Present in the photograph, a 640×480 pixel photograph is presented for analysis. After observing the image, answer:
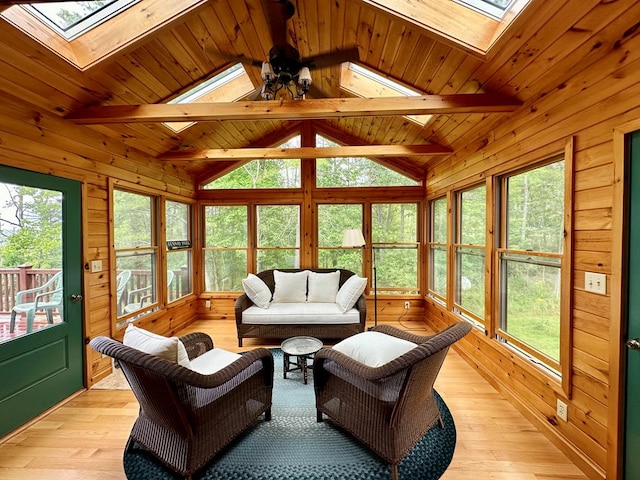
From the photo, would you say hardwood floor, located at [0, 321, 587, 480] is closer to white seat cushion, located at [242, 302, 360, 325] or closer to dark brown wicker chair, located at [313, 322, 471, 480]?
dark brown wicker chair, located at [313, 322, 471, 480]

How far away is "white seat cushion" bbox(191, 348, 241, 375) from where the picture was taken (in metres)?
2.06

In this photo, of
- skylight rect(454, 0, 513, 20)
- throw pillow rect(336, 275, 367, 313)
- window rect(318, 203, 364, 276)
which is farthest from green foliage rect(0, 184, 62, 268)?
skylight rect(454, 0, 513, 20)

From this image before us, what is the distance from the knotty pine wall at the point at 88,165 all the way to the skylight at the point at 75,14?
69 centimetres

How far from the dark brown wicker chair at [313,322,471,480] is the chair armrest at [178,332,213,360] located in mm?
1018

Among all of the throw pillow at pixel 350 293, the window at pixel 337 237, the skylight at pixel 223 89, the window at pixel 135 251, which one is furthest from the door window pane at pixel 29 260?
the window at pixel 337 237

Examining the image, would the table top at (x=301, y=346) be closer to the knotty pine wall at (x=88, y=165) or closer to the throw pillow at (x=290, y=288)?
the throw pillow at (x=290, y=288)

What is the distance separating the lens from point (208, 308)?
486cm

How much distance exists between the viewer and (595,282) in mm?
1693

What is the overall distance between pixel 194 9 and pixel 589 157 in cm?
284

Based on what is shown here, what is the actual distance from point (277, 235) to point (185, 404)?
3483 mm

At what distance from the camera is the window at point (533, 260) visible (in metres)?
2.08

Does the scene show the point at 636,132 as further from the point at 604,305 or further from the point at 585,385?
the point at 585,385

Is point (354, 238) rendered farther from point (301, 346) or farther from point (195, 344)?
point (195, 344)

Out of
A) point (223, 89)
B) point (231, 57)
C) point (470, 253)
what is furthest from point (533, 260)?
point (223, 89)
